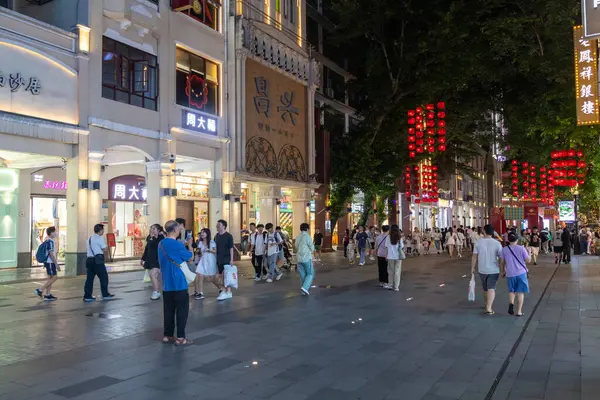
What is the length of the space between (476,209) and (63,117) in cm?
6215

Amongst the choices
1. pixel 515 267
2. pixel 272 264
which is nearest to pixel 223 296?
pixel 272 264

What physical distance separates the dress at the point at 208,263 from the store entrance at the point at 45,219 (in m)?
10.6

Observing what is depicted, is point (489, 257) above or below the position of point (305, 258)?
above

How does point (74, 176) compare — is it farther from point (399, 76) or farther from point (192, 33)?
point (399, 76)

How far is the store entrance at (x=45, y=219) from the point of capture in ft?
65.5

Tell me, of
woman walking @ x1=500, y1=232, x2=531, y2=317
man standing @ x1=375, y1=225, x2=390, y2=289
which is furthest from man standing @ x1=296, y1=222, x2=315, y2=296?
woman walking @ x1=500, y1=232, x2=531, y2=317

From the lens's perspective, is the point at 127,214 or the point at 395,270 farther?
the point at 127,214

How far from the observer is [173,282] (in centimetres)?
746

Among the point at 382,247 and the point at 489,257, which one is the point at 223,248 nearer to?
the point at 382,247

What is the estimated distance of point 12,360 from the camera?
21.8ft

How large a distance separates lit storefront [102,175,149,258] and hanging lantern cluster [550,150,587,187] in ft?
61.1

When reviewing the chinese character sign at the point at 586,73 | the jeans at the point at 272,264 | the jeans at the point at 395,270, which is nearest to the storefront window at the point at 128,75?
the jeans at the point at 272,264

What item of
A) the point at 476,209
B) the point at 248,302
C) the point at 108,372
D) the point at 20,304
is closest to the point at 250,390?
the point at 108,372

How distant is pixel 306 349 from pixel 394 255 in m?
6.69
